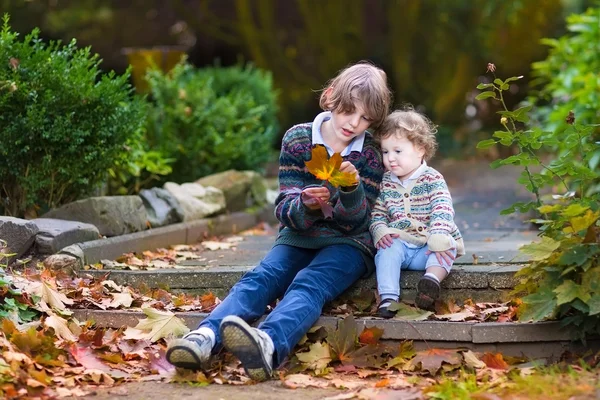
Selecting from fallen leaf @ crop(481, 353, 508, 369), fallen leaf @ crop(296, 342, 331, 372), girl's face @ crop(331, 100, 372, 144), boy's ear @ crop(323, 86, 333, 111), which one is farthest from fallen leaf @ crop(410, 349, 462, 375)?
boy's ear @ crop(323, 86, 333, 111)

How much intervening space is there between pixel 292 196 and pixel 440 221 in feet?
2.21

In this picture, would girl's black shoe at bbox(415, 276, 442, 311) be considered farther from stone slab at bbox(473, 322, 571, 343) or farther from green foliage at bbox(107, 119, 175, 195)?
green foliage at bbox(107, 119, 175, 195)

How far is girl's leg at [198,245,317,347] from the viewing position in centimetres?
359

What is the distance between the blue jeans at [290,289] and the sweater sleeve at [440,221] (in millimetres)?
368

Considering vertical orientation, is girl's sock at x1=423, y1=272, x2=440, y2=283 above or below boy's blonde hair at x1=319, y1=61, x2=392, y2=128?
below

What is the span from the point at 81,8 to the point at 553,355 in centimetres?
1234

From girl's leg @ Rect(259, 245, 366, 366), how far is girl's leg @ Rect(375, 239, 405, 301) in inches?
5.3

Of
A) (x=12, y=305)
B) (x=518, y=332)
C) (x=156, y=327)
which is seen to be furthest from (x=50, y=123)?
(x=518, y=332)

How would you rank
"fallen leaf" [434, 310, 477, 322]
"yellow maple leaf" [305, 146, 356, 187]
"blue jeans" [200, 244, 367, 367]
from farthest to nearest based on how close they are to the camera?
"fallen leaf" [434, 310, 477, 322] → "yellow maple leaf" [305, 146, 356, 187] → "blue jeans" [200, 244, 367, 367]

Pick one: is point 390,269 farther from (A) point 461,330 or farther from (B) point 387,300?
(A) point 461,330

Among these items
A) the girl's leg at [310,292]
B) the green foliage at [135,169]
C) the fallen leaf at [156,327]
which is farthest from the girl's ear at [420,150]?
the green foliage at [135,169]

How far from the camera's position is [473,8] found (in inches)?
563

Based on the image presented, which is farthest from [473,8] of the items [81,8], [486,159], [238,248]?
[238,248]

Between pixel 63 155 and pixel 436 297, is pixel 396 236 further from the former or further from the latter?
pixel 63 155
